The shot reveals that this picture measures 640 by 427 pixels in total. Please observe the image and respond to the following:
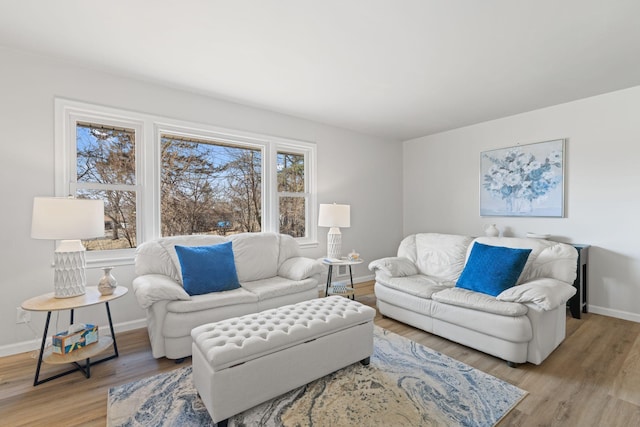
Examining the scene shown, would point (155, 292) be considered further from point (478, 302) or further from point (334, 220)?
point (478, 302)

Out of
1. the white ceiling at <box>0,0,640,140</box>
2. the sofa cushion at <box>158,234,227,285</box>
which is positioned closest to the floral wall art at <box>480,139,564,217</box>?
the white ceiling at <box>0,0,640,140</box>

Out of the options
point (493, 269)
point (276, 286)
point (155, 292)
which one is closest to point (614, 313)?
point (493, 269)

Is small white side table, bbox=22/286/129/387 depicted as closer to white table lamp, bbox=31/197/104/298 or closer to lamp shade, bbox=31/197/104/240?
white table lamp, bbox=31/197/104/298

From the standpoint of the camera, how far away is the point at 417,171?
5.29 metres

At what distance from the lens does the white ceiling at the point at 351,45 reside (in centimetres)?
193

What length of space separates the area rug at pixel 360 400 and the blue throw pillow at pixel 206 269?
2.19ft

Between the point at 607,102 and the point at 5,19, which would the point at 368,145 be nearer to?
the point at 607,102

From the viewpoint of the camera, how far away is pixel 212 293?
267cm

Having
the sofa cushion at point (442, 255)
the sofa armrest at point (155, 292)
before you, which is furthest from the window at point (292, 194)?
the sofa armrest at point (155, 292)

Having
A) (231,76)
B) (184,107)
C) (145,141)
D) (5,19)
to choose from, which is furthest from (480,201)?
(5,19)

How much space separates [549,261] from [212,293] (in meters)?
3.08

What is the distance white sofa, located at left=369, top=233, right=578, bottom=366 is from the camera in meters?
2.24

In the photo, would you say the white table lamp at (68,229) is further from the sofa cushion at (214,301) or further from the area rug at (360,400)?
the area rug at (360,400)

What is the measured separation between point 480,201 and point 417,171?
1245mm
